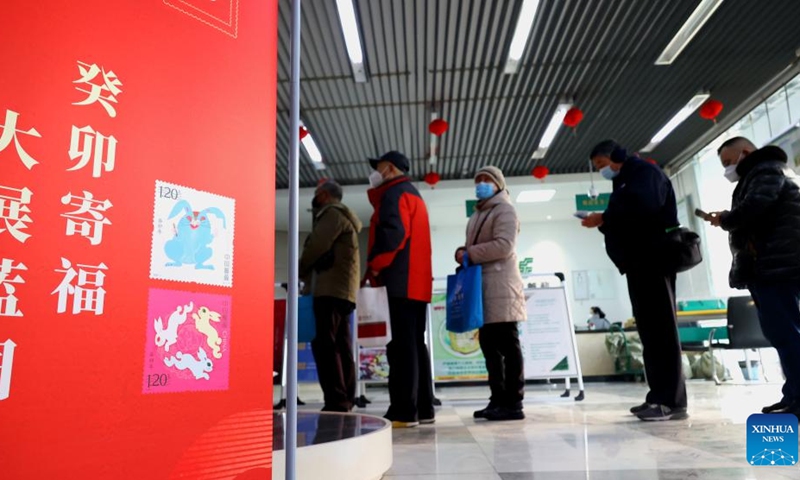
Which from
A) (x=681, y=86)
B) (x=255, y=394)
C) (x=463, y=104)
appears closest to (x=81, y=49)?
(x=255, y=394)

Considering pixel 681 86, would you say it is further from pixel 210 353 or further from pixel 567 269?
pixel 210 353

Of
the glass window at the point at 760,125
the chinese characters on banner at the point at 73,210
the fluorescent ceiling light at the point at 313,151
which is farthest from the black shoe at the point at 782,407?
the fluorescent ceiling light at the point at 313,151

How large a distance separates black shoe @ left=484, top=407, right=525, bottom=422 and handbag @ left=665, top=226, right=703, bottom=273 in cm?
113

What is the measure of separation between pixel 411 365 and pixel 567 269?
10.3 metres

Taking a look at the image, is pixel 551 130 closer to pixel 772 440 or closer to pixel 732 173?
pixel 732 173

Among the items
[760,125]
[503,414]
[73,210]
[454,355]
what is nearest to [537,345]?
[454,355]

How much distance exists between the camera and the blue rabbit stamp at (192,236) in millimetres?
791

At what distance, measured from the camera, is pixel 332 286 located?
3.02 metres

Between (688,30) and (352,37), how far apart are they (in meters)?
3.53

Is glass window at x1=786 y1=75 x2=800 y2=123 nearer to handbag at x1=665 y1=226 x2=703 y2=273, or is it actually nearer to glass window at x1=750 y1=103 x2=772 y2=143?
glass window at x1=750 y1=103 x2=772 y2=143

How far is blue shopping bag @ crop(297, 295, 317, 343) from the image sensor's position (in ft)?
10.6

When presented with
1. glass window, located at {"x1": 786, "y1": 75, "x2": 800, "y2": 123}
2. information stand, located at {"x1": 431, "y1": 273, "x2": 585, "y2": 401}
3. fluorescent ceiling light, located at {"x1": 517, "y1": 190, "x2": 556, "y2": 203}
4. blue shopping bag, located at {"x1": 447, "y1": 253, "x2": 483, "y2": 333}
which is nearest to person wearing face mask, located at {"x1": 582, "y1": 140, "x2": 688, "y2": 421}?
blue shopping bag, located at {"x1": 447, "y1": 253, "x2": 483, "y2": 333}

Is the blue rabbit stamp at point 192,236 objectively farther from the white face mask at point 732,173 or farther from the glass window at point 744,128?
the glass window at point 744,128

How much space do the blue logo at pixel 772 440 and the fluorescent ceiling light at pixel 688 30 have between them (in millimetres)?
4828
